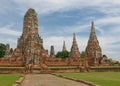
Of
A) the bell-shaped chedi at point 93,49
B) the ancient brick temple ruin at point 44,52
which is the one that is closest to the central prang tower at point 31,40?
the ancient brick temple ruin at point 44,52

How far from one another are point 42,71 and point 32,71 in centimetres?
130

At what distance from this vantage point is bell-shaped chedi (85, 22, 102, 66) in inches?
2127

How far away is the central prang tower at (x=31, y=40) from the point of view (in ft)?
147

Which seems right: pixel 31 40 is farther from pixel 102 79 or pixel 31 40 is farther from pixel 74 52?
pixel 102 79

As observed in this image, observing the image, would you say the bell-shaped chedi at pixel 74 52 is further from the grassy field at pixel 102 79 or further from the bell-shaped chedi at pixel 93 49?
the grassy field at pixel 102 79

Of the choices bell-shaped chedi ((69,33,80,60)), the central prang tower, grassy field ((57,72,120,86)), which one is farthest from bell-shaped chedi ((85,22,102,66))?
grassy field ((57,72,120,86))

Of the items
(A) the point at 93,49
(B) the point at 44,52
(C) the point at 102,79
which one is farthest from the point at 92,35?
(C) the point at 102,79

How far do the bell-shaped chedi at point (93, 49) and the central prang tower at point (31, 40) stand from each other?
29.7 ft

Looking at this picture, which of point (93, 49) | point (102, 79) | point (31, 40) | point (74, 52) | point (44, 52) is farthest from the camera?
point (74, 52)

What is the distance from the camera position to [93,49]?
5488cm

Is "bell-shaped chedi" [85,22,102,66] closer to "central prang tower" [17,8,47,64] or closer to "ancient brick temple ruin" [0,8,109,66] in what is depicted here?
"ancient brick temple ruin" [0,8,109,66]

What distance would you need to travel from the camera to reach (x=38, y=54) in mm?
45812

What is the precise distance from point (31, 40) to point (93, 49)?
15.1 meters

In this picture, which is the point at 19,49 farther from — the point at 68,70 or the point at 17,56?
the point at 68,70
